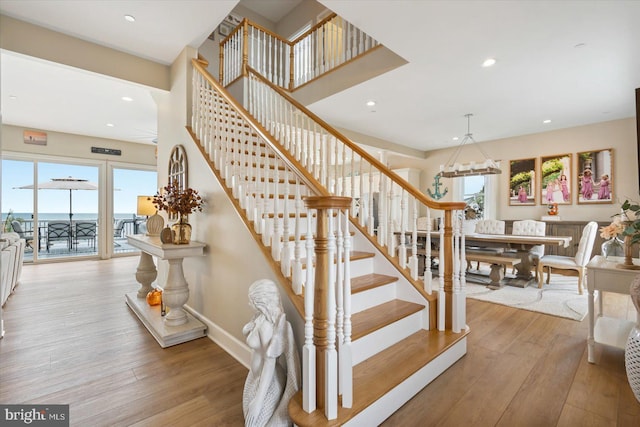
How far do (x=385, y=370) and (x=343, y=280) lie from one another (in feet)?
2.43

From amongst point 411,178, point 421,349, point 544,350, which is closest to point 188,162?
point 421,349

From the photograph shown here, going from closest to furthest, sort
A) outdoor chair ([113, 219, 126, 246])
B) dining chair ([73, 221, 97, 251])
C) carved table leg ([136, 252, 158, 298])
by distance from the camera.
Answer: carved table leg ([136, 252, 158, 298]), dining chair ([73, 221, 97, 251]), outdoor chair ([113, 219, 126, 246])

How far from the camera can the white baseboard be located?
216cm

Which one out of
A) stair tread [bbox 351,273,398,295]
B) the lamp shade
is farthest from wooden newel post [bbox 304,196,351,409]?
the lamp shade

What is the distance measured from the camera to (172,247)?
2543mm

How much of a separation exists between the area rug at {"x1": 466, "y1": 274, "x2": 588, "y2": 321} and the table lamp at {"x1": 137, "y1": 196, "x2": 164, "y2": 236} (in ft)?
13.3

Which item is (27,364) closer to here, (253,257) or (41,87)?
(253,257)

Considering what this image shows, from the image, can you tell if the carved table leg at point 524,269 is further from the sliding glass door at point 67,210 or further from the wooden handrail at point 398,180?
the sliding glass door at point 67,210

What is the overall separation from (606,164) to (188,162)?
7.12 m

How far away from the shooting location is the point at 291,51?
17.4 ft

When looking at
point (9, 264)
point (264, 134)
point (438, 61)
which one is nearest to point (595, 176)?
point (438, 61)

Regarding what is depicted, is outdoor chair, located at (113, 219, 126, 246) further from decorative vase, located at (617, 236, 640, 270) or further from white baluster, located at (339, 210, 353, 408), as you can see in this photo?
decorative vase, located at (617, 236, 640, 270)

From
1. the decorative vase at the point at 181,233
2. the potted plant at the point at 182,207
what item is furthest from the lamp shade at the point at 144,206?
the decorative vase at the point at 181,233

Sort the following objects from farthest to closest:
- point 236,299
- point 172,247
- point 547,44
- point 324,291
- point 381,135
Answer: point 381,135 → point 547,44 → point 172,247 → point 236,299 → point 324,291
